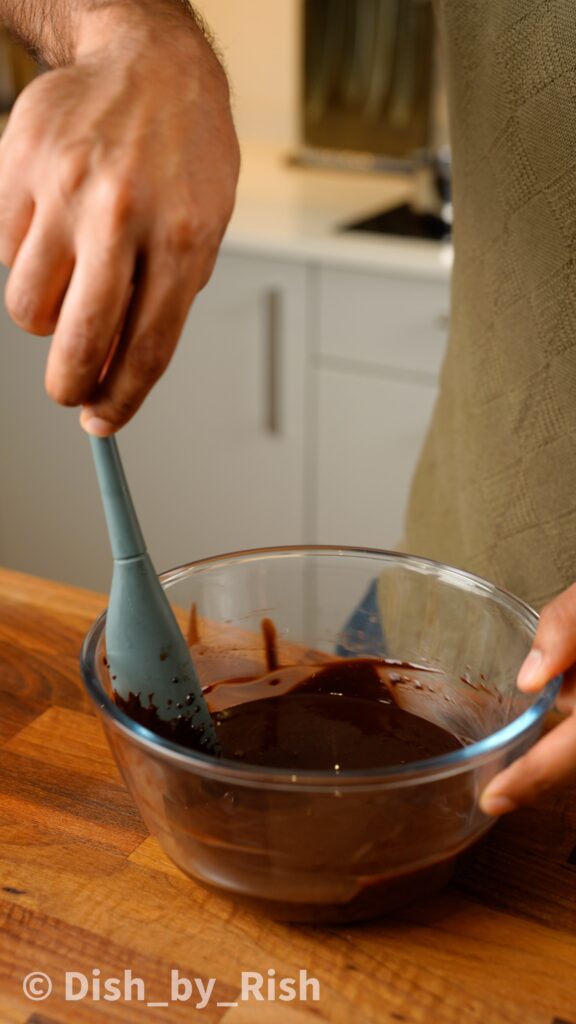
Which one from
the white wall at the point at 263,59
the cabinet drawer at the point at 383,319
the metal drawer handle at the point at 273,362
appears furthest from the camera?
the white wall at the point at 263,59

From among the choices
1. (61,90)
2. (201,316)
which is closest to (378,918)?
(61,90)

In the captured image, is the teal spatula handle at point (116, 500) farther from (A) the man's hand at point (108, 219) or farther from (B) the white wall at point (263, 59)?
(B) the white wall at point (263, 59)

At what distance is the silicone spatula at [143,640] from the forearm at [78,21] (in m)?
0.23

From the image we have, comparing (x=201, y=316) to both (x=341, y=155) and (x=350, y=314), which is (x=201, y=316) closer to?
(x=350, y=314)

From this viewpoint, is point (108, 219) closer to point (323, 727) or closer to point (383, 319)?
point (323, 727)

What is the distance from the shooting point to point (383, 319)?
1720 mm

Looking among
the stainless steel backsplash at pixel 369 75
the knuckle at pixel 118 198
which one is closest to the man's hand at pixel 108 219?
the knuckle at pixel 118 198

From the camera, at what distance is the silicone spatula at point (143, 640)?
0.54 metres

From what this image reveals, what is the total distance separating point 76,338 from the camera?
472mm

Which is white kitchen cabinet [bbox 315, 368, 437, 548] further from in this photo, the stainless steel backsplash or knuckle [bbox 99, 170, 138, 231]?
knuckle [bbox 99, 170, 138, 231]

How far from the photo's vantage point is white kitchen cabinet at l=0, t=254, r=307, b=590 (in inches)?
71.8

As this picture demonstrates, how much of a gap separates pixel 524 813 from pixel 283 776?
0.67 ft

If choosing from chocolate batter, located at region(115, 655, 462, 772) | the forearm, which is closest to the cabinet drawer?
the forearm

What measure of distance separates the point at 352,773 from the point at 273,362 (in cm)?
142
